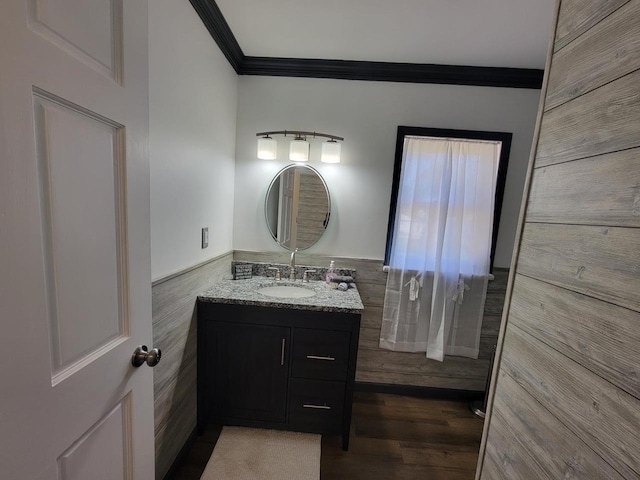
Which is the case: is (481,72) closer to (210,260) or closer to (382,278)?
(382,278)

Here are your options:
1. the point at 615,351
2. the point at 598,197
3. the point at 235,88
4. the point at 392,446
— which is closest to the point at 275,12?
the point at 235,88

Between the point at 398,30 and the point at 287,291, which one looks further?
the point at 287,291

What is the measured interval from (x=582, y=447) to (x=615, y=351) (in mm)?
268

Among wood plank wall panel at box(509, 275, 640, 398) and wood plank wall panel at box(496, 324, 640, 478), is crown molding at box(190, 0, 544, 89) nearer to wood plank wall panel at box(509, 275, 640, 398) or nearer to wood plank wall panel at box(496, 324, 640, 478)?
wood plank wall panel at box(509, 275, 640, 398)

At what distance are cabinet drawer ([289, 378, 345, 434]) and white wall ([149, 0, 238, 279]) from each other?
3.29 ft

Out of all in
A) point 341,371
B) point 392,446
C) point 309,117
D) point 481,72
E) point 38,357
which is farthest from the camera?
point 309,117

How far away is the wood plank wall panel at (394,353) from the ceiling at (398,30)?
4.77ft

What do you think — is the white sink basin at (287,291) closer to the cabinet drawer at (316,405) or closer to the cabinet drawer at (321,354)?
the cabinet drawer at (321,354)

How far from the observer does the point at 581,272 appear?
2.34 ft

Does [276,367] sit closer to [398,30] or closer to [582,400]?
[582,400]

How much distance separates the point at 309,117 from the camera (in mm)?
2070

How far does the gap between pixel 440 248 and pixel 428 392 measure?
120 centimetres

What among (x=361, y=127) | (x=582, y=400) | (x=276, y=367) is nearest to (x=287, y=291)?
(x=276, y=367)

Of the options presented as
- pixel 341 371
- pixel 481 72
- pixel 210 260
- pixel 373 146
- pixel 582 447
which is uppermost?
pixel 481 72
